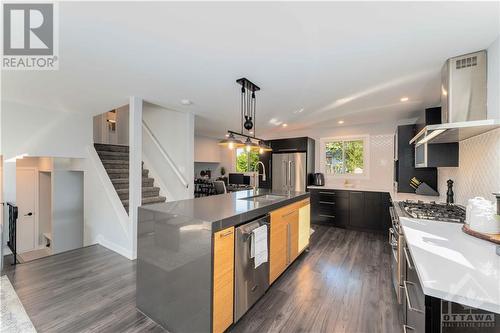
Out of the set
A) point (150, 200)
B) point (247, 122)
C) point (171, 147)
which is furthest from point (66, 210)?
point (247, 122)

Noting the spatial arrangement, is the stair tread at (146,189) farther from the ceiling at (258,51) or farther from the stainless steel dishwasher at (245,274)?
the stainless steel dishwasher at (245,274)

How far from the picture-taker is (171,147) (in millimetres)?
4395

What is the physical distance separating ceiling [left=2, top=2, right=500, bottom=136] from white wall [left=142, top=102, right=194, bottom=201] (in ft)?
2.86

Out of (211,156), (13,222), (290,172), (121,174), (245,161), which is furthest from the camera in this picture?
(245,161)

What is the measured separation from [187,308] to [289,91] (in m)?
2.71

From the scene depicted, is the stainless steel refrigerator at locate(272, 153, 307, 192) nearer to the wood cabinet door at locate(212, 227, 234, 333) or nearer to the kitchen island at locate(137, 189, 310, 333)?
the kitchen island at locate(137, 189, 310, 333)

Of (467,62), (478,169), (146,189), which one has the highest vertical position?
(467,62)

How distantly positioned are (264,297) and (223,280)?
857 millimetres

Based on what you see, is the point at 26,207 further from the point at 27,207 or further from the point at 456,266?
the point at 456,266

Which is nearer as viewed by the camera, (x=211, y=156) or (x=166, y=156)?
(x=166, y=156)

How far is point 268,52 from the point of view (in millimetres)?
1946

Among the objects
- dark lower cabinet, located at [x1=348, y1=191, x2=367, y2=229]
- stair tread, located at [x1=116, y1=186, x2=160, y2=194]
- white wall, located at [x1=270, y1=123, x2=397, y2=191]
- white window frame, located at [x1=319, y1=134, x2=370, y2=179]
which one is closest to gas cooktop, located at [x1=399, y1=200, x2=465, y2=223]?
dark lower cabinet, located at [x1=348, y1=191, x2=367, y2=229]

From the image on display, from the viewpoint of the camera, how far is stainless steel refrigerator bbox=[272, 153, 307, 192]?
5.27 meters

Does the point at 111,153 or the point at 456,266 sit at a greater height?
the point at 111,153
